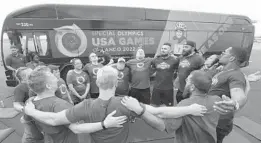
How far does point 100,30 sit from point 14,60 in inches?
130

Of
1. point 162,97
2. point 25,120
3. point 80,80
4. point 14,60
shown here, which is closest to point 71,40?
point 14,60

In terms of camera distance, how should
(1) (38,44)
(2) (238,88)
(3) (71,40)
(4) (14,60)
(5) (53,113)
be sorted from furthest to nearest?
(3) (71,40)
(1) (38,44)
(4) (14,60)
(2) (238,88)
(5) (53,113)

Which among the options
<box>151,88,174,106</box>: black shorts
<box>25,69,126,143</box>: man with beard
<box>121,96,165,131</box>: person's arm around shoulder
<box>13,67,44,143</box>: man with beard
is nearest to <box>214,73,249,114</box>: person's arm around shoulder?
<box>121,96,165,131</box>: person's arm around shoulder

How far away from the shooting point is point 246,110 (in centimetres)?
473

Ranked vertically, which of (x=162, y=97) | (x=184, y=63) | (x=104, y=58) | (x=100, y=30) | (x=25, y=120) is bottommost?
(x=162, y=97)

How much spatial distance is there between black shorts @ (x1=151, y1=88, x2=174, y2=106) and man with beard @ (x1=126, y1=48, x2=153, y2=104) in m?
0.22

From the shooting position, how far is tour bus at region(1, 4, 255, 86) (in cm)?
564

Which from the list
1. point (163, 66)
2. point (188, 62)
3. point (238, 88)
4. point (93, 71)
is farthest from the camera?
point (93, 71)

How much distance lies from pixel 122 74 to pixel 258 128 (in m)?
3.47

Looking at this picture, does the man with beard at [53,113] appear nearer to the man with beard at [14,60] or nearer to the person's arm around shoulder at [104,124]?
the person's arm around shoulder at [104,124]

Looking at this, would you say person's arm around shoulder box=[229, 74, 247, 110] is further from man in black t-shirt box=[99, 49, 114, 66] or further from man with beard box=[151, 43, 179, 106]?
man in black t-shirt box=[99, 49, 114, 66]

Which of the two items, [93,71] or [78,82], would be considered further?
[93,71]

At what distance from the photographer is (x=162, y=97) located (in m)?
3.86

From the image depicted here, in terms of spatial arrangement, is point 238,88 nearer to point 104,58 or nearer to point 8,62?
point 104,58
